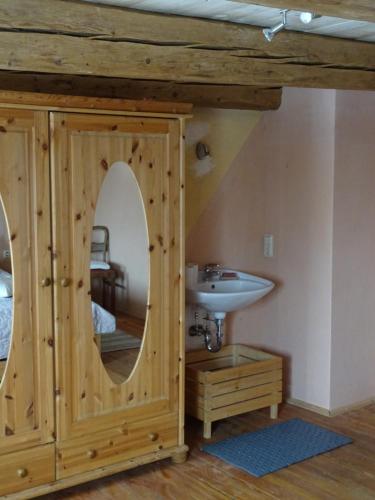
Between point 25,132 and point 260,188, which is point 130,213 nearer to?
point 25,132

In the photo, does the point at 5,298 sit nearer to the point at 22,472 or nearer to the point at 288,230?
the point at 22,472

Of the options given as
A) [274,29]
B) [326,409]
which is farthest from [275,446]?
[274,29]

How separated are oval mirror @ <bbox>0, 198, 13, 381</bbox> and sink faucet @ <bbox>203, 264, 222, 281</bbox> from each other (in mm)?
1408

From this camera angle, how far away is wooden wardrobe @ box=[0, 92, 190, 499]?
116 inches

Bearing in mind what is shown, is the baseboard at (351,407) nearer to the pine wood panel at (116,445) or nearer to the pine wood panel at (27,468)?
the pine wood panel at (116,445)

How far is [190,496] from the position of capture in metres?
3.16

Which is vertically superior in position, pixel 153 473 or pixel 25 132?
pixel 25 132

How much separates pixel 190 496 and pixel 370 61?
91.9 inches

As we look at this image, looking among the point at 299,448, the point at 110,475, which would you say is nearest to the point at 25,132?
the point at 110,475

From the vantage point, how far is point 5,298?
2.95 meters

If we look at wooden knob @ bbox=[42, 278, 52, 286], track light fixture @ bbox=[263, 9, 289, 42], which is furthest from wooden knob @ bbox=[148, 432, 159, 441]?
track light fixture @ bbox=[263, 9, 289, 42]

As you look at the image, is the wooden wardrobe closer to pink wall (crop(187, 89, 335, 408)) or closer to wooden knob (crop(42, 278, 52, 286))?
wooden knob (crop(42, 278, 52, 286))

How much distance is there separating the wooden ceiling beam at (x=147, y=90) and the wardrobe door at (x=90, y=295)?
0.41 meters

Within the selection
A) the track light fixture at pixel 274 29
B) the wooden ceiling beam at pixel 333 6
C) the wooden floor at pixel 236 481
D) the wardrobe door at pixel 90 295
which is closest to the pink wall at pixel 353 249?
the wooden floor at pixel 236 481
